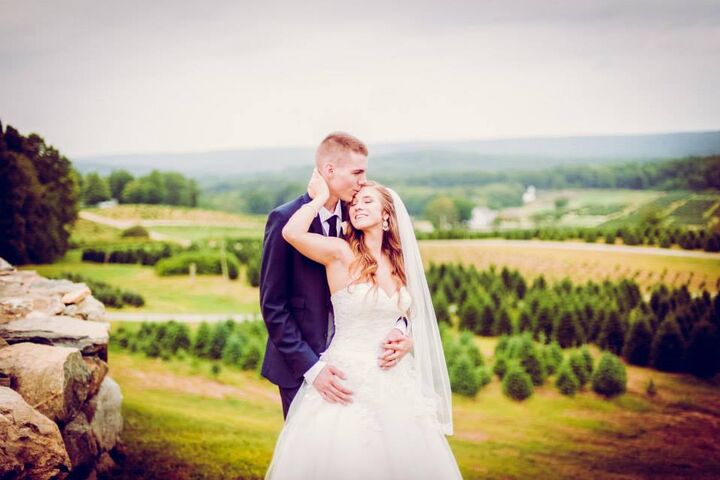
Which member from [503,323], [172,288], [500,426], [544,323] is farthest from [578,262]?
[172,288]

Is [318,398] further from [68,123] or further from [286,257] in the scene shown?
[68,123]

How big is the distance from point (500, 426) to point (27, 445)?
203 inches

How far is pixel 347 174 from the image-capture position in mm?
3229

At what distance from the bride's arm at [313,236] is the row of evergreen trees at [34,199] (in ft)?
16.6

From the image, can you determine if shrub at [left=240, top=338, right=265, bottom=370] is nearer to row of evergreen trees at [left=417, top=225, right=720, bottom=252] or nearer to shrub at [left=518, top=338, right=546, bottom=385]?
shrub at [left=518, top=338, right=546, bottom=385]

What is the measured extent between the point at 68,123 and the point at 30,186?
115cm

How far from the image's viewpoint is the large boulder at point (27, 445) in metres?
3.02

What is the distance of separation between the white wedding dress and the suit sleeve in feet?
0.43

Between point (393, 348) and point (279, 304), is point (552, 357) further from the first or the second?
point (279, 304)

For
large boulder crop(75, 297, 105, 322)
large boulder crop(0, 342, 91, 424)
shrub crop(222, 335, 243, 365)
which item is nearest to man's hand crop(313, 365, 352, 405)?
large boulder crop(0, 342, 91, 424)

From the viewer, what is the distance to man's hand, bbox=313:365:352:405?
121 inches

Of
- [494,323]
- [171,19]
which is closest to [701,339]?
[494,323]

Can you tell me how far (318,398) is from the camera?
3133mm

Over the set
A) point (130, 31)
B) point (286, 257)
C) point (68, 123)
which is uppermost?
point (130, 31)
